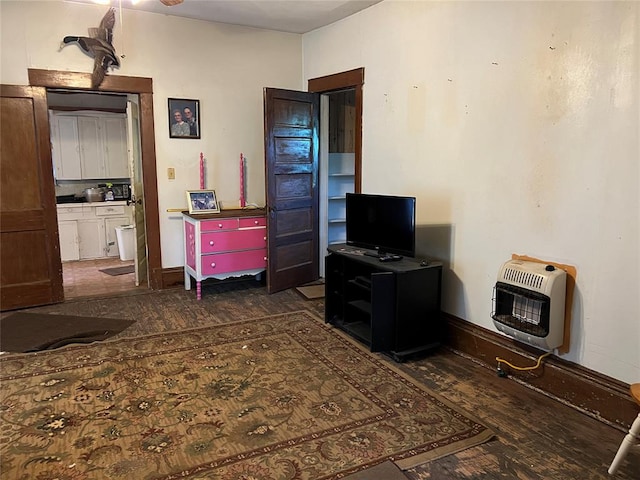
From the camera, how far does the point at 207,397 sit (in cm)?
279

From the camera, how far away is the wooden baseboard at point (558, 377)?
2.49m

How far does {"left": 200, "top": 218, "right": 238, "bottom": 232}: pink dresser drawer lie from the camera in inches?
181

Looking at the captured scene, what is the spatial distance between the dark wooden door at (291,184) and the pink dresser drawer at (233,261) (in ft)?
0.63

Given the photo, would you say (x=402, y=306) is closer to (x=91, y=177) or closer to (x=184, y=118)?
(x=184, y=118)

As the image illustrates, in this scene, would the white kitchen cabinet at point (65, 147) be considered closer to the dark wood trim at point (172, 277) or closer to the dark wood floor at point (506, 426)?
the dark wood trim at point (172, 277)

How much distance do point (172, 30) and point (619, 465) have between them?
16.1ft

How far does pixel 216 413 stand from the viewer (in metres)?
2.61

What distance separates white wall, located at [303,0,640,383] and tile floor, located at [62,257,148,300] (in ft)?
10.2

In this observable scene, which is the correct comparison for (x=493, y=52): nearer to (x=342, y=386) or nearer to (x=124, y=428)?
(x=342, y=386)

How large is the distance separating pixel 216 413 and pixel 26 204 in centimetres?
301

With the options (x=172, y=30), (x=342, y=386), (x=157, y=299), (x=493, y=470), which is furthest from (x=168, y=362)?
(x=172, y=30)

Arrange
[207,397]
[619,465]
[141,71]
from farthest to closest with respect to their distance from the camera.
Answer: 1. [141,71]
2. [207,397]
3. [619,465]

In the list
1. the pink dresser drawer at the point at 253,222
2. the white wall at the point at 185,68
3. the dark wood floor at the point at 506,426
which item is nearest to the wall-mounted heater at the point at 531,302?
the dark wood floor at the point at 506,426

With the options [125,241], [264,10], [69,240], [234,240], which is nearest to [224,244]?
[234,240]
